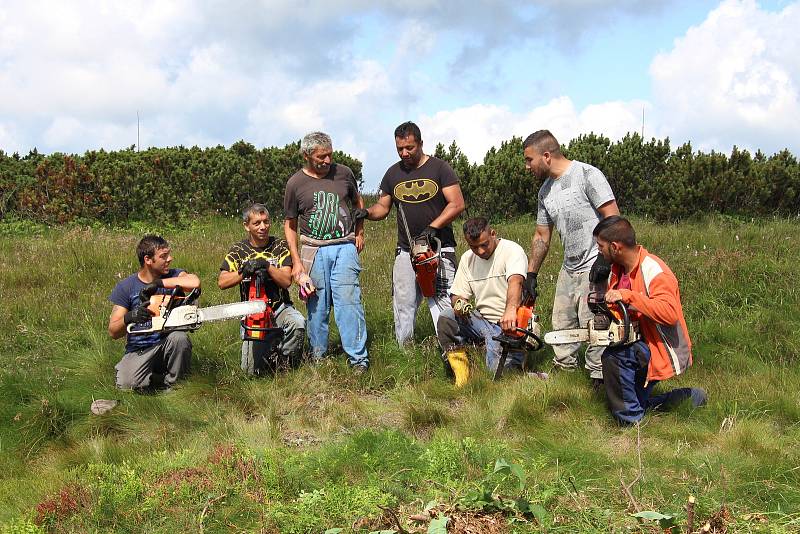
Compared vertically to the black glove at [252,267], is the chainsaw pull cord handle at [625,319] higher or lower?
lower

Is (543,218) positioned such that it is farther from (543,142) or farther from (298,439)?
(298,439)

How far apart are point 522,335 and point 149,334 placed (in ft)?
9.33

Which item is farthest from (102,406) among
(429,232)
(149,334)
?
(429,232)

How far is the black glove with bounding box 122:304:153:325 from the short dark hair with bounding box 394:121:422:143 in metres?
2.37

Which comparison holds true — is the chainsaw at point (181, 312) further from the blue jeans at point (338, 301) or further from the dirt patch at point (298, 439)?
the dirt patch at point (298, 439)

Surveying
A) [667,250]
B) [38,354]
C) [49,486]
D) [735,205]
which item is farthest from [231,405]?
[735,205]

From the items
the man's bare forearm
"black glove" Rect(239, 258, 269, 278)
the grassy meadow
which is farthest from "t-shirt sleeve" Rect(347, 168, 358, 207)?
the man's bare forearm

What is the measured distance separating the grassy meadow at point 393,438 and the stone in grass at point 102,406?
7 cm

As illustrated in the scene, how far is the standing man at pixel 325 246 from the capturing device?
5.91 meters

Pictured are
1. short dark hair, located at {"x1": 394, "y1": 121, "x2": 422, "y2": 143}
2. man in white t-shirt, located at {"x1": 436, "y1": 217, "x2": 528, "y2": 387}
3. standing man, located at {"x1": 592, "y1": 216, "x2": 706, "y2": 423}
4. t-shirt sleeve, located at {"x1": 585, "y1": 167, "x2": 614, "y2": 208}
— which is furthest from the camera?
short dark hair, located at {"x1": 394, "y1": 121, "x2": 422, "y2": 143}

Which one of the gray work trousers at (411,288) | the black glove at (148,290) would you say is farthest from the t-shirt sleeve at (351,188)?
the black glove at (148,290)

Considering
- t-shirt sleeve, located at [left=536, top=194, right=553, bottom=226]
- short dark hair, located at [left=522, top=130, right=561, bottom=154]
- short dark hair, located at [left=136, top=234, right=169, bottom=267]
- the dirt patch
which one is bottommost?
the dirt patch

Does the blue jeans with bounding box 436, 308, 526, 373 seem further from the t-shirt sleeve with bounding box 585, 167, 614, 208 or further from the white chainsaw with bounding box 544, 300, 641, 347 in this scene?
the t-shirt sleeve with bounding box 585, 167, 614, 208

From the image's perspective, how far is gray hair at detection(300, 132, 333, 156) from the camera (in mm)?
5848
